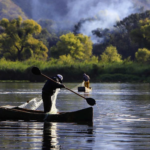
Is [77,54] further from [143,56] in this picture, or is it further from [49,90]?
[49,90]

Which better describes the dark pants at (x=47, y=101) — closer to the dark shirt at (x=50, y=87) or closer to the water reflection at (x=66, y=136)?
the dark shirt at (x=50, y=87)

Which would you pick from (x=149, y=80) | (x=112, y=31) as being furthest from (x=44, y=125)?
(x=112, y=31)

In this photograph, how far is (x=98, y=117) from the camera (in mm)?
25438

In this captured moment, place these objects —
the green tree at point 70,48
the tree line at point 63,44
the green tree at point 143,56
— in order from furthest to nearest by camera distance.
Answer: the green tree at point 70,48
the tree line at point 63,44
the green tree at point 143,56

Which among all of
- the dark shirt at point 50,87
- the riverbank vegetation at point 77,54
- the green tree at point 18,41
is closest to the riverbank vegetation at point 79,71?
the riverbank vegetation at point 77,54

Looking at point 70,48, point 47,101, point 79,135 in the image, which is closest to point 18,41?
point 70,48

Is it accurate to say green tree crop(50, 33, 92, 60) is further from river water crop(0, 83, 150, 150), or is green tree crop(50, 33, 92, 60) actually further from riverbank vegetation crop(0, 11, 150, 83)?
river water crop(0, 83, 150, 150)

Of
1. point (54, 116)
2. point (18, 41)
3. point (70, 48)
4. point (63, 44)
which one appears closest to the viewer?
point (54, 116)

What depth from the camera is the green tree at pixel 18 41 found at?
138125 mm

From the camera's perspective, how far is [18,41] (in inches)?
5487

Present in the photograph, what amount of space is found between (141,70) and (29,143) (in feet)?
305

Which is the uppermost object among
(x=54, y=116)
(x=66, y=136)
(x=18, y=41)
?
(x=18, y=41)

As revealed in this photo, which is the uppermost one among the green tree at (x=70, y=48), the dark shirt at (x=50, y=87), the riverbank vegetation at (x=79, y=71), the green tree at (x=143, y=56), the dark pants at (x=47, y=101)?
the green tree at (x=70, y=48)

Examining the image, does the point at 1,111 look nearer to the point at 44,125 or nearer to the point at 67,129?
the point at 44,125
